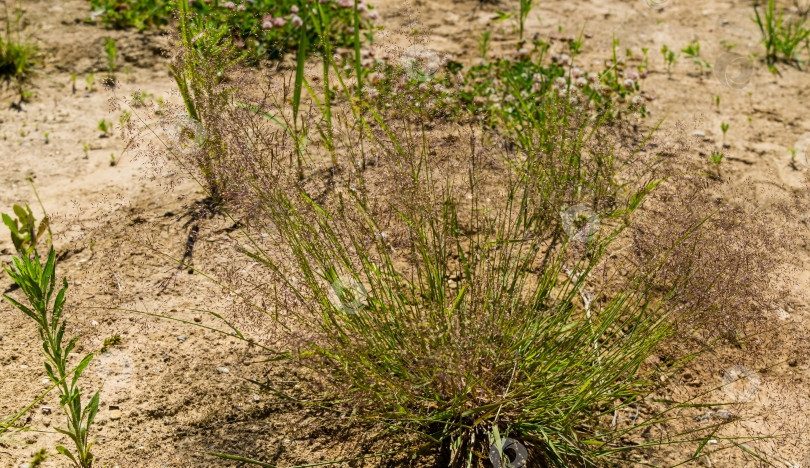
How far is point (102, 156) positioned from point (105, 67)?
3.57 ft

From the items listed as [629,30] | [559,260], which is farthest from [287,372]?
[629,30]

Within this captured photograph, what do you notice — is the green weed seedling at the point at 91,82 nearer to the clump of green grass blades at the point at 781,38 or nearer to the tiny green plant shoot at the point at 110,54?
the tiny green plant shoot at the point at 110,54

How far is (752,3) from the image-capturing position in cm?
546

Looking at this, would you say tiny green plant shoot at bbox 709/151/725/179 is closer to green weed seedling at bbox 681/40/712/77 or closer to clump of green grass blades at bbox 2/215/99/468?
green weed seedling at bbox 681/40/712/77

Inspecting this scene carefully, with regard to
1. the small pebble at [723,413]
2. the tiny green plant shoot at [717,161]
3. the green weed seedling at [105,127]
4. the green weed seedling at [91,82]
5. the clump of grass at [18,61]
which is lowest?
the small pebble at [723,413]

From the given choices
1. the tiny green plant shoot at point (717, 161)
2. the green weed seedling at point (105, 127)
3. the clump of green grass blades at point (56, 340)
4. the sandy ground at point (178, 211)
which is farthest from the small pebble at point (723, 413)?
the green weed seedling at point (105, 127)

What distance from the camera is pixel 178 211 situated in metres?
3.09

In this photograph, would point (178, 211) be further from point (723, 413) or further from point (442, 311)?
point (723, 413)

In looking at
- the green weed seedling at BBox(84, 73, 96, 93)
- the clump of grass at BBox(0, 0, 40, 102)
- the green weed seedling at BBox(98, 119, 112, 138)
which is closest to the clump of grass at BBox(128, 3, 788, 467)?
the green weed seedling at BBox(98, 119, 112, 138)

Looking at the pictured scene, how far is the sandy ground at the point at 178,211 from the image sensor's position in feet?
6.95

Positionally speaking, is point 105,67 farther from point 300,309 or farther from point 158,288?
point 300,309

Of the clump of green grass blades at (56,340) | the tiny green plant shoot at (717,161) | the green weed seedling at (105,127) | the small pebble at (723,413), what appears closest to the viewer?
the clump of green grass blades at (56,340)

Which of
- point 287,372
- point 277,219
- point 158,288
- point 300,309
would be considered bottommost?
point 287,372

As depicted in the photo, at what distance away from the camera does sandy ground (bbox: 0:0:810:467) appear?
2.12m
